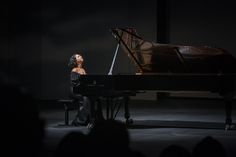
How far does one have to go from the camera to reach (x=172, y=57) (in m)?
8.33

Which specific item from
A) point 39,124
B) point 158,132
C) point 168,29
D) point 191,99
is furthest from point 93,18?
point 39,124

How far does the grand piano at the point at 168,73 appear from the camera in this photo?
7691mm

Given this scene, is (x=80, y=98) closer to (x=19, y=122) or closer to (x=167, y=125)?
Answer: (x=167, y=125)

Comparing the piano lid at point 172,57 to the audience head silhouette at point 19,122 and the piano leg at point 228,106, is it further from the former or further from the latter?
the audience head silhouette at point 19,122

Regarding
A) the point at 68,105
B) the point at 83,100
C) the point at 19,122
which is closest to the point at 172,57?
the point at 83,100

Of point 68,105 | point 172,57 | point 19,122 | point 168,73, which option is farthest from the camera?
point 68,105

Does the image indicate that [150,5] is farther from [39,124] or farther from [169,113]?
[39,124]

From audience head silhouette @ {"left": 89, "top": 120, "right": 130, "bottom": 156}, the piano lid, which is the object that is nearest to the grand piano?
the piano lid

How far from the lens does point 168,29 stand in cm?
1390

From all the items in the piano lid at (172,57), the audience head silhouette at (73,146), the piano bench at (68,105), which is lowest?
the piano bench at (68,105)

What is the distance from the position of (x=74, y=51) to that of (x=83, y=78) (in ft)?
19.2

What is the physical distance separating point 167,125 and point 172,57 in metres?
1.18

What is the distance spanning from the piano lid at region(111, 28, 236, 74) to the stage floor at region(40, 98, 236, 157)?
3.05 ft

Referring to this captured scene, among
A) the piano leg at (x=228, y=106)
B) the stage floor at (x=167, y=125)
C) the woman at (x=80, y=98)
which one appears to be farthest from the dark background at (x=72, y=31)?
the piano leg at (x=228, y=106)
